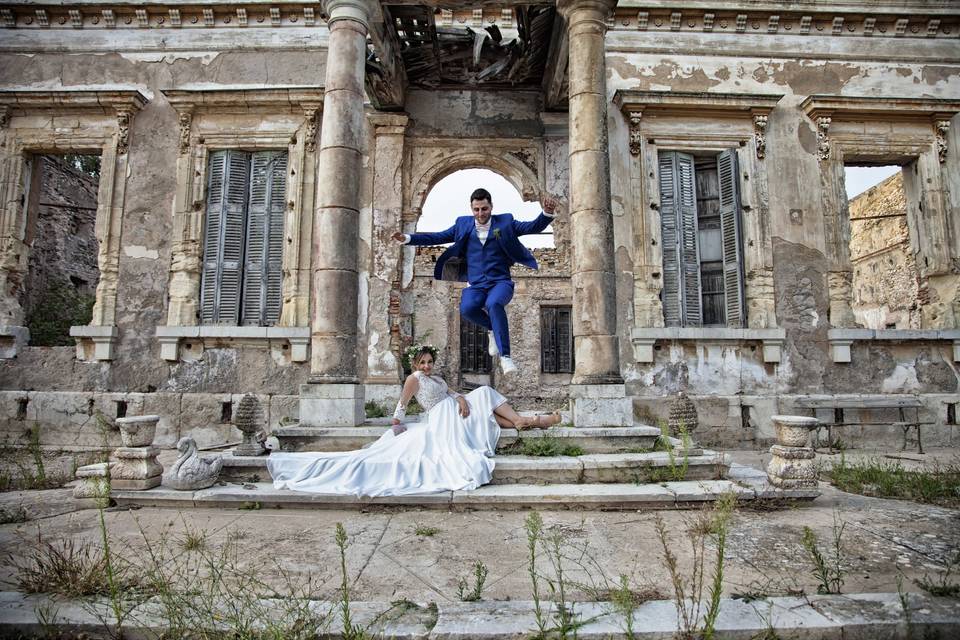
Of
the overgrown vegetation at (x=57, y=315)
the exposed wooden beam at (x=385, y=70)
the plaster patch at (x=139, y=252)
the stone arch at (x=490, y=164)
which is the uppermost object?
the exposed wooden beam at (x=385, y=70)

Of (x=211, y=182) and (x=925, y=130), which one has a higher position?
(x=925, y=130)

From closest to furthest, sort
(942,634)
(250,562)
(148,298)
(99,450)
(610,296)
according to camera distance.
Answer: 1. (942,634)
2. (250,562)
3. (610,296)
4. (99,450)
5. (148,298)

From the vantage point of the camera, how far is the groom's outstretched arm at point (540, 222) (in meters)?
5.56

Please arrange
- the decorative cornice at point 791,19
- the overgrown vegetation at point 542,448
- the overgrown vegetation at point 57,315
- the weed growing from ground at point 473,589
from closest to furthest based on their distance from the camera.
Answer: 1. the weed growing from ground at point 473,589
2. the overgrown vegetation at point 542,448
3. the decorative cornice at point 791,19
4. the overgrown vegetation at point 57,315

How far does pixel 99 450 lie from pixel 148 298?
2390mm

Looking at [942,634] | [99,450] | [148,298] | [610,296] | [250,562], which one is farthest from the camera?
[148,298]

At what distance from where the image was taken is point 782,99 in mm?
8945

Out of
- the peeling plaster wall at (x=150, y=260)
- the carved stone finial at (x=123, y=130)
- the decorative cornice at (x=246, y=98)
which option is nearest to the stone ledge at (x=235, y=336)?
the peeling plaster wall at (x=150, y=260)

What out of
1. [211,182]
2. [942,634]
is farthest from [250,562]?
[211,182]

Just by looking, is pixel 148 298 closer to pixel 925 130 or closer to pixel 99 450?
pixel 99 450

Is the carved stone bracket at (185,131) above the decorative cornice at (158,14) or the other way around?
the other way around

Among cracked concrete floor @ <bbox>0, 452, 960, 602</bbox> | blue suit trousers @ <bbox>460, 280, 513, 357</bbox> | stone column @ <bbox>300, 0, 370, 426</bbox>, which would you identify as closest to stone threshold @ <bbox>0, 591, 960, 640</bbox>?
cracked concrete floor @ <bbox>0, 452, 960, 602</bbox>

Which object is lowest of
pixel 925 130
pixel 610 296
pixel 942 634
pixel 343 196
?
pixel 942 634

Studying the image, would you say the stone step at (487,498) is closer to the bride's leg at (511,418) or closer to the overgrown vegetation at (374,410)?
the bride's leg at (511,418)
